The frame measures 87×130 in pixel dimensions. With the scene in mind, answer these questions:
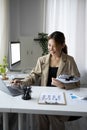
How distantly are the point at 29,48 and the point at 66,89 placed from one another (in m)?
1.91

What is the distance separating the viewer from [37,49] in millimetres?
3883

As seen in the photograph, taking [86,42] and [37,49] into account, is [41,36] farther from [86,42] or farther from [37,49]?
[86,42]

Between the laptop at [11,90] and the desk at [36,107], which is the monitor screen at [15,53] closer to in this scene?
the laptop at [11,90]

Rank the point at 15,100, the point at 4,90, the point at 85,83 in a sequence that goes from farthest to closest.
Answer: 1. the point at 85,83
2. the point at 4,90
3. the point at 15,100

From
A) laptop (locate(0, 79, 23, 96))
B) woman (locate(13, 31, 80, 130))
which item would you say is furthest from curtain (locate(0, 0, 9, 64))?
laptop (locate(0, 79, 23, 96))

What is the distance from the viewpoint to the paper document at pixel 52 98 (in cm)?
166

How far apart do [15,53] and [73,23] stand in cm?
130

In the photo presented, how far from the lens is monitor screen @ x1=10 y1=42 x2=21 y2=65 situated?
3198mm

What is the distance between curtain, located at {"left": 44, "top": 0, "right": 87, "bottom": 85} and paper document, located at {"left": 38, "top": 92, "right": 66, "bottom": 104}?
7.28 ft

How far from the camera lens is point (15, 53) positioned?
3.38 metres

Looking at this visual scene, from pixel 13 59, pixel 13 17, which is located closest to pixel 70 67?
pixel 13 59

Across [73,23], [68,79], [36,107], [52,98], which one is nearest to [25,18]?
[73,23]

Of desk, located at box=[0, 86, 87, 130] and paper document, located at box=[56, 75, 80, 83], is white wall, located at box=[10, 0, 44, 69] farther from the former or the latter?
desk, located at box=[0, 86, 87, 130]

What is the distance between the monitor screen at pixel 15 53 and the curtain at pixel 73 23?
0.90 m
